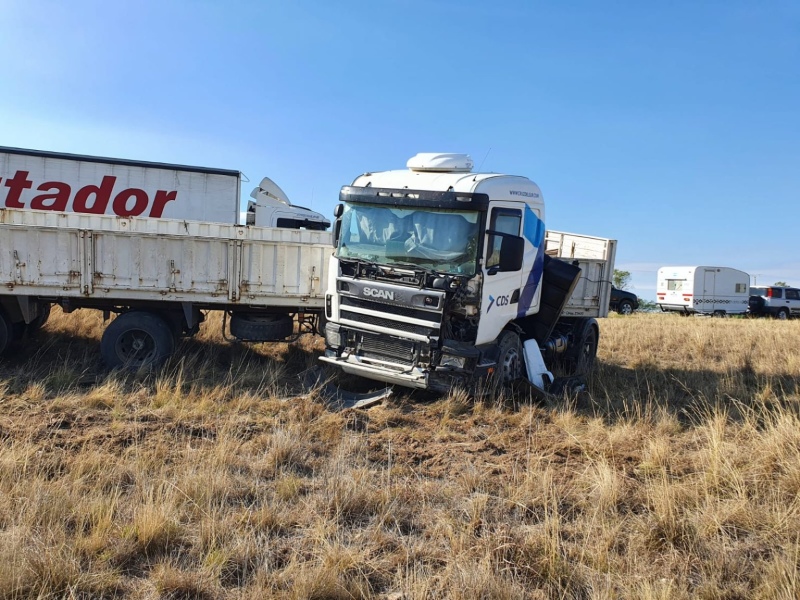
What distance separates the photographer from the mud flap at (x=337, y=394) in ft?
25.0

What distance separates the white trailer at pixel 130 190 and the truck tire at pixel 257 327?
360 inches

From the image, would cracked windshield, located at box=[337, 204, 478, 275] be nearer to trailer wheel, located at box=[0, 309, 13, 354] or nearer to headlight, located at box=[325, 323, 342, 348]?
headlight, located at box=[325, 323, 342, 348]

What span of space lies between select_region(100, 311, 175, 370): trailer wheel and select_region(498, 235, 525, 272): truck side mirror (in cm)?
509

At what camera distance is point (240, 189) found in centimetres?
1853

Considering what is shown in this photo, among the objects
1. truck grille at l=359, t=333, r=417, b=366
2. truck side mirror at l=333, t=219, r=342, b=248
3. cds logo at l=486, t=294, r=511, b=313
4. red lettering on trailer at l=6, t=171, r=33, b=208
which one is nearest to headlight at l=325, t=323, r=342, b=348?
truck grille at l=359, t=333, r=417, b=366

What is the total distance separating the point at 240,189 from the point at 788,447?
53.0 feet

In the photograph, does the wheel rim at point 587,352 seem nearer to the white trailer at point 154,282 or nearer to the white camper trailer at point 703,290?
the white trailer at point 154,282

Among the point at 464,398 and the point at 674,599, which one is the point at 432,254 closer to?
the point at 464,398

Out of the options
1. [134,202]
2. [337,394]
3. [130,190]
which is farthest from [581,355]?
[130,190]

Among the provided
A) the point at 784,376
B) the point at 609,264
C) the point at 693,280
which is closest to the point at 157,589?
the point at 609,264

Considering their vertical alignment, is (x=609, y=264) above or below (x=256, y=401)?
above

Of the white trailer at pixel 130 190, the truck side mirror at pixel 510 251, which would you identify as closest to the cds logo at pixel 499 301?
the truck side mirror at pixel 510 251

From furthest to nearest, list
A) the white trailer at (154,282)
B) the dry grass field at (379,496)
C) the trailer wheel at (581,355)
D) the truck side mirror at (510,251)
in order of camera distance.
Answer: the trailer wheel at (581,355)
the white trailer at (154,282)
the truck side mirror at (510,251)
the dry grass field at (379,496)

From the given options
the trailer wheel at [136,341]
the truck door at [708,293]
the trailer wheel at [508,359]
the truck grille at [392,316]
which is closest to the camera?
the truck grille at [392,316]
